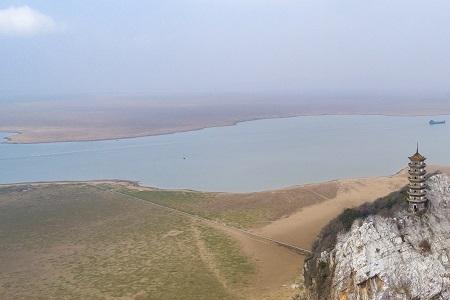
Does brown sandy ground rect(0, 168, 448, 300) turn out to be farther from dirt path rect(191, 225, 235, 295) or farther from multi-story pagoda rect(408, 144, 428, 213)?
multi-story pagoda rect(408, 144, 428, 213)

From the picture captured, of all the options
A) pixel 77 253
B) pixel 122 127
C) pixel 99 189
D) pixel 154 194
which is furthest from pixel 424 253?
pixel 122 127

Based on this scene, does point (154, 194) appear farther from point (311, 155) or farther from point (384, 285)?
point (384, 285)

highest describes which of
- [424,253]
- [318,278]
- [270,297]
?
[424,253]

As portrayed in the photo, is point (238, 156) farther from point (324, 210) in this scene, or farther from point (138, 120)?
point (138, 120)

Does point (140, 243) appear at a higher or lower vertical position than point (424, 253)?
lower

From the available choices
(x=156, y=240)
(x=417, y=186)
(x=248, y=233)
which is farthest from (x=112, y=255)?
(x=417, y=186)

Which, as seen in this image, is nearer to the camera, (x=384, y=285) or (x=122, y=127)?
(x=384, y=285)
